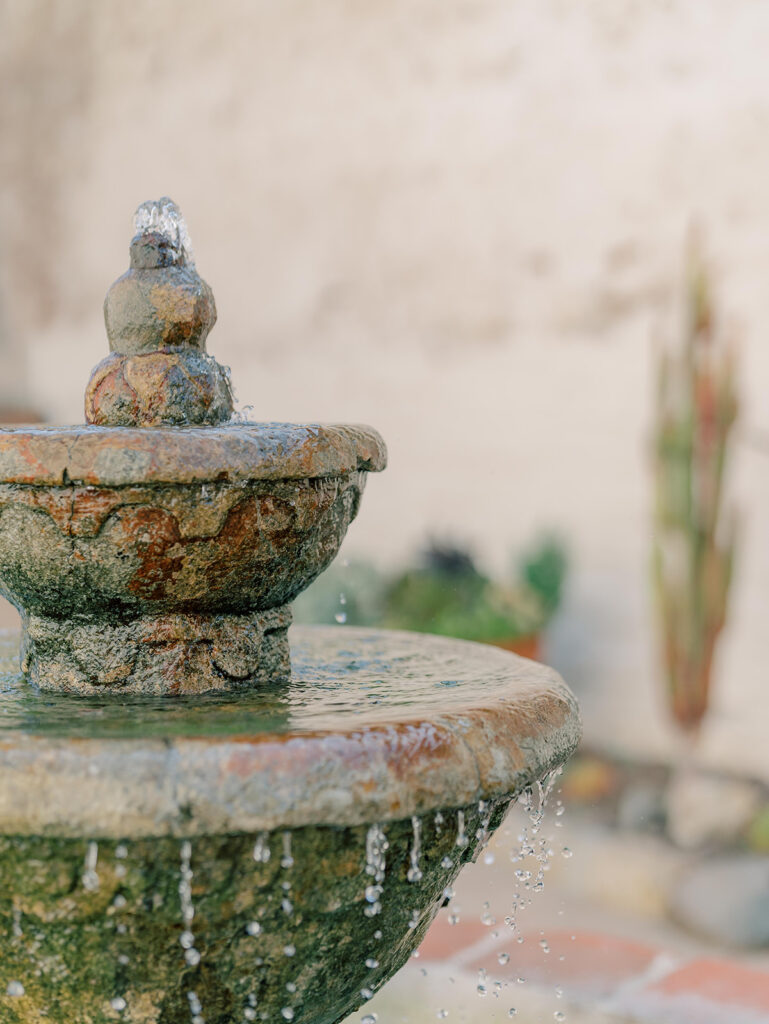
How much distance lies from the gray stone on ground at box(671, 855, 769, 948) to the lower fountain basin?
2.12 metres

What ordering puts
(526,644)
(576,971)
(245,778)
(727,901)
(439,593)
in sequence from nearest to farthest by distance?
(245,778) → (576,971) → (727,901) → (526,644) → (439,593)

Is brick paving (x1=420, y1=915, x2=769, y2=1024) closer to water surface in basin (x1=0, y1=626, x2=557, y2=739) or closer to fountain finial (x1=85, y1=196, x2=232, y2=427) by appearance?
water surface in basin (x1=0, y1=626, x2=557, y2=739)

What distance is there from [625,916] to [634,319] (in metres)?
2.09

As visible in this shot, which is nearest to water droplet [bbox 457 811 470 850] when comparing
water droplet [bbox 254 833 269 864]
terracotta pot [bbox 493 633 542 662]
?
water droplet [bbox 254 833 269 864]

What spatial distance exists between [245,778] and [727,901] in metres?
2.75

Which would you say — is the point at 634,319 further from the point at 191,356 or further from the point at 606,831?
the point at 191,356

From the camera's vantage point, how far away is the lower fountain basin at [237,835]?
4.05 feet

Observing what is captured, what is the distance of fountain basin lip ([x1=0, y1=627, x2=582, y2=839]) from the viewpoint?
1.22m

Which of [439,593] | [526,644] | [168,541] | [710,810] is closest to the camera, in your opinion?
[168,541]

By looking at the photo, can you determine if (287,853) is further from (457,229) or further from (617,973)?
(457,229)

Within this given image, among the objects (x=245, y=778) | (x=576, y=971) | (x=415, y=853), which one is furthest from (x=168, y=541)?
(x=576, y=971)

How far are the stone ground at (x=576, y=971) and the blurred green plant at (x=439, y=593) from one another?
96cm

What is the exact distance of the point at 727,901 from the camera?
3.58 meters

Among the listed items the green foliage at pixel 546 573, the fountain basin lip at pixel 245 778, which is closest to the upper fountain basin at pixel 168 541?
the fountain basin lip at pixel 245 778
